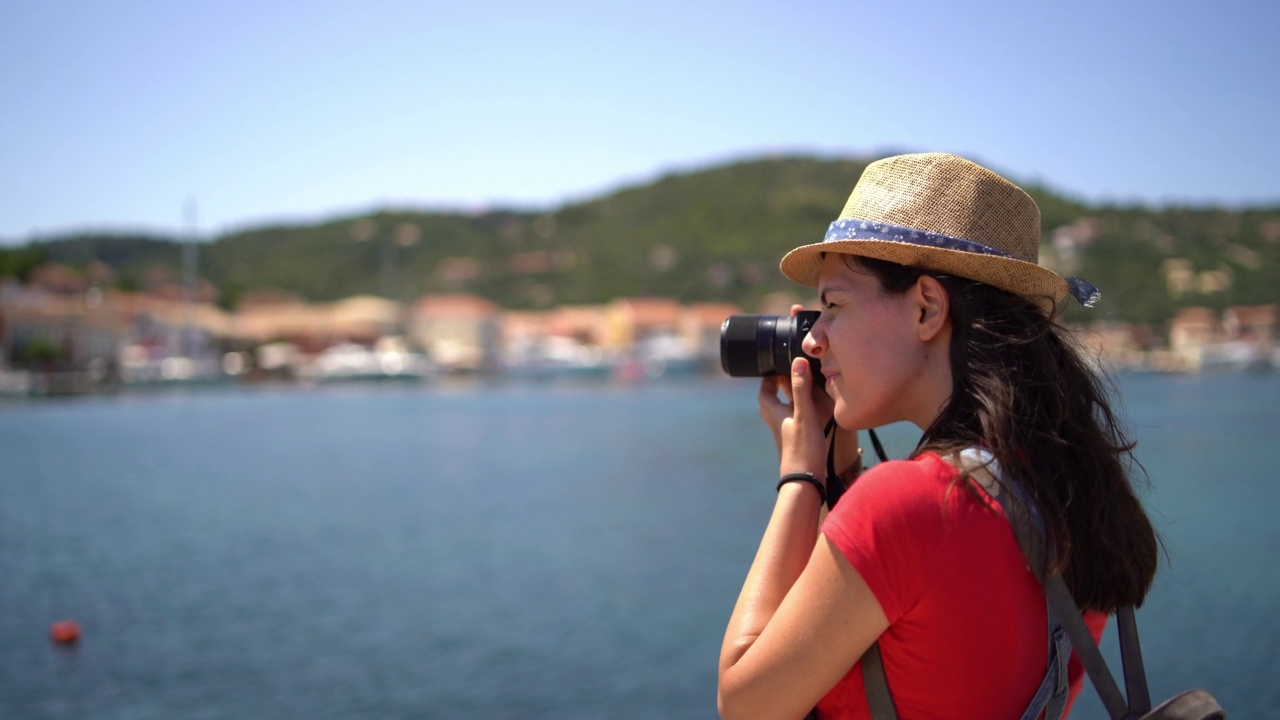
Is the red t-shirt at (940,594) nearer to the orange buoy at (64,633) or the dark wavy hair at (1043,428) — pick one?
the dark wavy hair at (1043,428)

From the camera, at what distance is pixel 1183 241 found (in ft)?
211

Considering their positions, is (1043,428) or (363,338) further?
(363,338)

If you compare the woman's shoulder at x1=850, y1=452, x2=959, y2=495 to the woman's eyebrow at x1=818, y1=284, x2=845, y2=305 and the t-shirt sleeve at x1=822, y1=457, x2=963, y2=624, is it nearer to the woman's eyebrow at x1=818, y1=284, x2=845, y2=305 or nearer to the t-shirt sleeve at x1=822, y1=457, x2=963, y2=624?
the t-shirt sleeve at x1=822, y1=457, x2=963, y2=624

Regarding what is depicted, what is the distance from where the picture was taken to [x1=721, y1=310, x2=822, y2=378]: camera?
1303 millimetres

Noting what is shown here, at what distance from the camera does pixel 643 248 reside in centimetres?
9388

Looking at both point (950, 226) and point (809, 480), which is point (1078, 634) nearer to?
point (809, 480)

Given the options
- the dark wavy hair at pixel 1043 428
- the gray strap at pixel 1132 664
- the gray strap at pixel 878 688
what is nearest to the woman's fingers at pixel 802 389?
the dark wavy hair at pixel 1043 428

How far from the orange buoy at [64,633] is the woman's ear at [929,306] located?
7.71 metres

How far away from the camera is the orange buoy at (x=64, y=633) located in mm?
7250

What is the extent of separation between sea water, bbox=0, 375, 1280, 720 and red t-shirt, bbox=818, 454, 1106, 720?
359 mm

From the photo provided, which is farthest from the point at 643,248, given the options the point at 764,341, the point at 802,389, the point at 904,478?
the point at 904,478

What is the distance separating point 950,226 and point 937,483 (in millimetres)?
278

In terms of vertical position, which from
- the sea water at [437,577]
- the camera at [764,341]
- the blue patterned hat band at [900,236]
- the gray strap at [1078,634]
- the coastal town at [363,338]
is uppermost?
the blue patterned hat band at [900,236]

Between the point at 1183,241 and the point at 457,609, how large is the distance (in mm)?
66811
